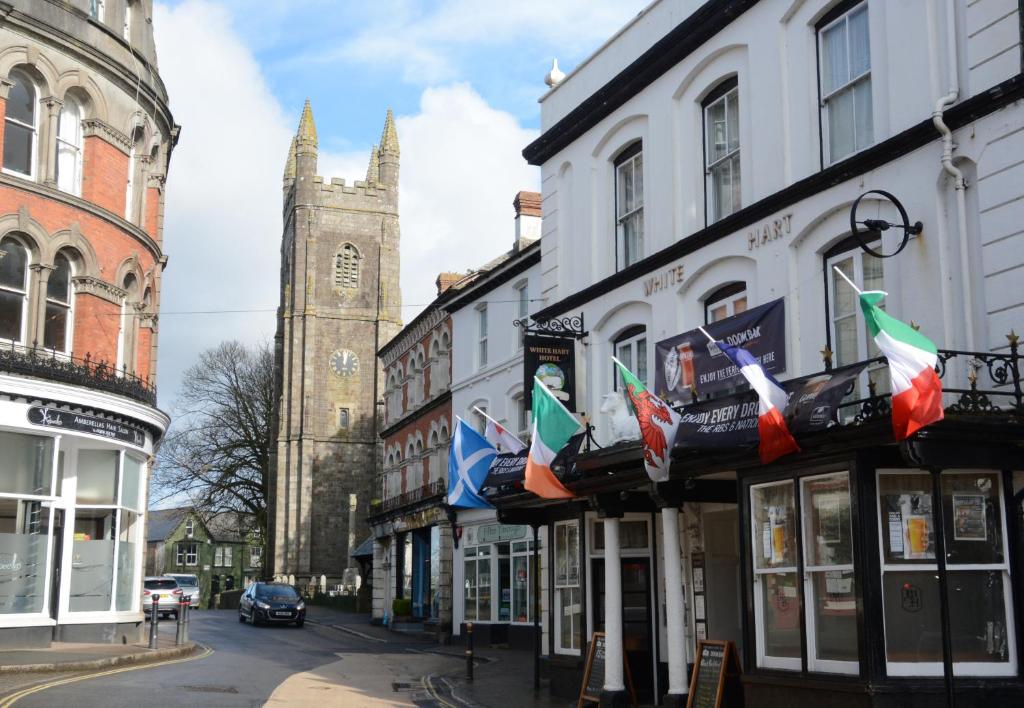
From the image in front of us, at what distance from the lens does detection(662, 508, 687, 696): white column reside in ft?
48.4

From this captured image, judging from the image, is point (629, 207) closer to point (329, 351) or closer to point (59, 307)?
point (59, 307)

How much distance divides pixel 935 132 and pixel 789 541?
194 inches

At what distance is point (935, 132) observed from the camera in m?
13.0

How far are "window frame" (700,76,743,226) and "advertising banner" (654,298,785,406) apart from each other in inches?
78.7

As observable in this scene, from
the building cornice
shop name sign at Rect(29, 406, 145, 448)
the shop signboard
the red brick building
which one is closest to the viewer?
the shop signboard

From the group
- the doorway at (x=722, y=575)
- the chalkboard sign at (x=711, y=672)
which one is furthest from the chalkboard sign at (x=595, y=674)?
the chalkboard sign at (x=711, y=672)

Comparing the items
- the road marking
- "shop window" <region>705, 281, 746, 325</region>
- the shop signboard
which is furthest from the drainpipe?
the road marking

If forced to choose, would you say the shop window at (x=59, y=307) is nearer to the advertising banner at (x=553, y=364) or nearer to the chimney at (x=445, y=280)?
the advertising banner at (x=553, y=364)

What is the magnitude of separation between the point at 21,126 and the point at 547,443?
1435 centimetres

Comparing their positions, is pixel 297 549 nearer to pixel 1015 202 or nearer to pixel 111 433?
pixel 111 433

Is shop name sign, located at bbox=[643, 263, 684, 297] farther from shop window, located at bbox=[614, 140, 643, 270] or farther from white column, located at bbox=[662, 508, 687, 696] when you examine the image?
white column, located at bbox=[662, 508, 687, 696]

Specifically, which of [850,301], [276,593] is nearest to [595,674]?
[850,301]

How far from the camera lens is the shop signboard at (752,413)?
37.9 feet

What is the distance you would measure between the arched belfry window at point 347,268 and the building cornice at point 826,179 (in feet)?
210
